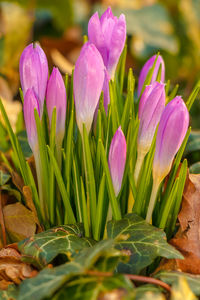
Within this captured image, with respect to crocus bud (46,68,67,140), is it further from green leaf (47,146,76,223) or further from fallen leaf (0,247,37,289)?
fallen leaf (0,247,37,289)

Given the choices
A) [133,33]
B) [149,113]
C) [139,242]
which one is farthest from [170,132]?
[133,33]

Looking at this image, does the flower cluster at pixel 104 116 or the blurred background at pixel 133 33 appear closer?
the flower cluster at pixel 104 116

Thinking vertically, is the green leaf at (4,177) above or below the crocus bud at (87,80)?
below

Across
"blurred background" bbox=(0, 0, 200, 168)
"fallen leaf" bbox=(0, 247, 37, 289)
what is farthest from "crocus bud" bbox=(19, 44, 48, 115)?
"blurred background" bbox=(0, 0, 200, 168)

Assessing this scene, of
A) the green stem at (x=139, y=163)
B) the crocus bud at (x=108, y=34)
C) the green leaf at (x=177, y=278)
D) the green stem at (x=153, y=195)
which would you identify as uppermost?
the crocus bud at (x=108, y=34)

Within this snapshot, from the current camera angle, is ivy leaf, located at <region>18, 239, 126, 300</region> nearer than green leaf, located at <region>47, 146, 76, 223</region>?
Yes

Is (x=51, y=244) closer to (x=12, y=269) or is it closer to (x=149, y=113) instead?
(x=12, y=269)

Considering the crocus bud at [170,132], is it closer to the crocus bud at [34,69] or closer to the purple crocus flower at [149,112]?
the purple crocus flower at [149,112]

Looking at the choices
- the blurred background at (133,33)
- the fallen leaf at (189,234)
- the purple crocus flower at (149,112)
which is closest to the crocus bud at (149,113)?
the purple crocus flower at (149,112)
